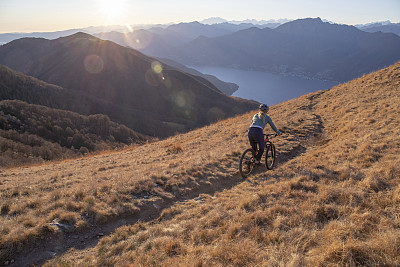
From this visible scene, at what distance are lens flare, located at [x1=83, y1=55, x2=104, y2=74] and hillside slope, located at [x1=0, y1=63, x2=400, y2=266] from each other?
117m

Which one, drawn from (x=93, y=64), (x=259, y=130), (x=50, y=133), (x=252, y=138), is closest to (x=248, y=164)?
(x=252, y=138)

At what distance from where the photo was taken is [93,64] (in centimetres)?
11494

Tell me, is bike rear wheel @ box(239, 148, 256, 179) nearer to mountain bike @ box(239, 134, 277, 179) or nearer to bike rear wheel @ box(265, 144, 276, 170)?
mountain bike @ box(239, 134, 277, 179)

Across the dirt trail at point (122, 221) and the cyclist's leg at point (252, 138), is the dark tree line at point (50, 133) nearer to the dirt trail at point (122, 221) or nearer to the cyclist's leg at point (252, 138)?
the dirt trail at point (122, 221)

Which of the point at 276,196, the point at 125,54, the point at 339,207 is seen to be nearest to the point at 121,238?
the point at 276,196

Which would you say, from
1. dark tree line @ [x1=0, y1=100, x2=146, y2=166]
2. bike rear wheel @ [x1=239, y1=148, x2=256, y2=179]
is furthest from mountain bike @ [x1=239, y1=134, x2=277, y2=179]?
dark tree line @ [x1=0, y1=100, x2=146, y2=166]

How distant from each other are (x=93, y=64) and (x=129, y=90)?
28.3m

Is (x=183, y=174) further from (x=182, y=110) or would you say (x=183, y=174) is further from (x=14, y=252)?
(x=182, y=110)

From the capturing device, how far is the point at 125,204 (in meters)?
6.57

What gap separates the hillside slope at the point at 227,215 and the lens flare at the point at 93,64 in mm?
117166

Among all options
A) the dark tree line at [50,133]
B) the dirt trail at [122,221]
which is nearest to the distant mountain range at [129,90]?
the dark tree line at [50,133]

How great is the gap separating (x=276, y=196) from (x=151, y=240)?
3542 mm

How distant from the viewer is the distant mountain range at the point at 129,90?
277ft

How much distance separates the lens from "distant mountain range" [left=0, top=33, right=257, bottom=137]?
8436cm
